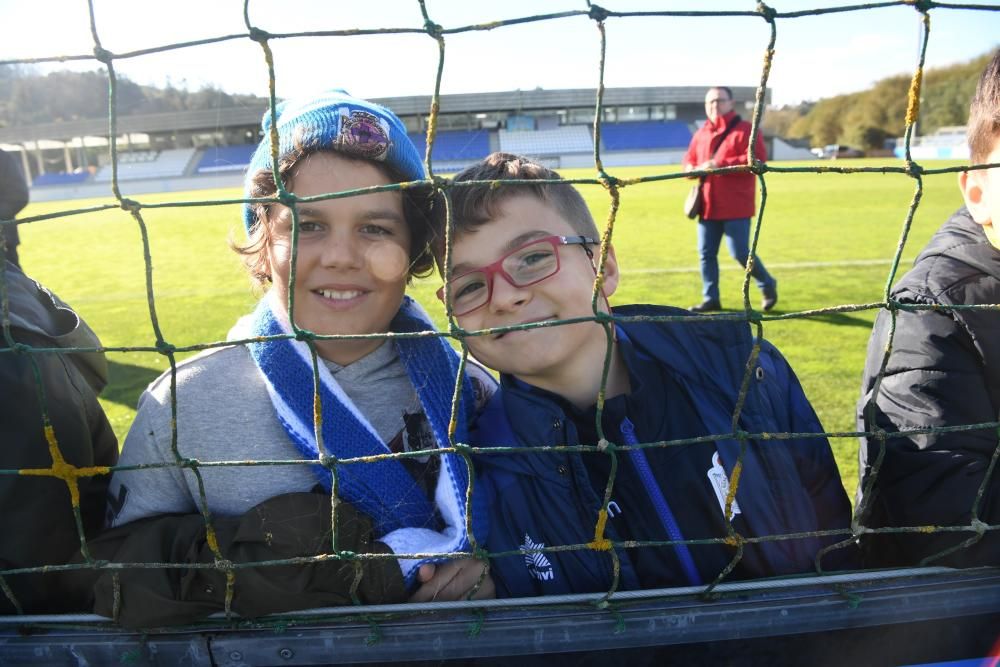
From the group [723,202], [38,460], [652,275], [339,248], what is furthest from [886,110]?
[38,460]

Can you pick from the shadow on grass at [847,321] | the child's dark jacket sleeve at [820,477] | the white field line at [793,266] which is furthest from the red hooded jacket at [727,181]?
the child's dark jacket sleeve at [820,477]

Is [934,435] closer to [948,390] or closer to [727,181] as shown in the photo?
[948,390]

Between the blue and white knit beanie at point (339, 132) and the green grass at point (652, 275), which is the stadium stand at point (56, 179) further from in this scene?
the blue and white knit beanie at point (339, 132)

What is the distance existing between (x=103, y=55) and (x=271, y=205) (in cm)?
37

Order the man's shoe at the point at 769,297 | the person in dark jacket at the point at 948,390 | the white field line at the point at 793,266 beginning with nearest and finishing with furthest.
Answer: the person in dark jacket at the point at 948,390 → the man's shoe at the point at 769,297 → the white field line at the point at 793,266

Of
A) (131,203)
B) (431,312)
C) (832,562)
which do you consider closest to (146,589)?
(131,203)

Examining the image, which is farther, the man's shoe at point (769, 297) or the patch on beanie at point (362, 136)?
the man's shoe at point (769, 297)

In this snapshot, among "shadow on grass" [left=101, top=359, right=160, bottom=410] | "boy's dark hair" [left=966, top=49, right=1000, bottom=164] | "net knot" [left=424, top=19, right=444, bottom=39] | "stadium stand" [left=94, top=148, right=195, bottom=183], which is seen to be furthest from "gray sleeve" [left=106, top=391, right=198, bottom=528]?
"stadium stand" [left=94, top=148, right=195, bottom=183]

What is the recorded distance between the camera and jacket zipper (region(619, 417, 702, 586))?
3.65 feet

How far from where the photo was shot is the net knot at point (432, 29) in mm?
884

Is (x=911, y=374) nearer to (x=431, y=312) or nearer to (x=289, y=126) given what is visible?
(x=289, y=126)

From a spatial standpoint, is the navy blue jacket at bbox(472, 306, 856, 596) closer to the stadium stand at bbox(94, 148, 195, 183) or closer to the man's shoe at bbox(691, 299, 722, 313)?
the man's shoe at bbox(691, 299, 722, 313)

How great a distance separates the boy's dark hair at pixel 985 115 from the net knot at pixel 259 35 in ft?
3.60

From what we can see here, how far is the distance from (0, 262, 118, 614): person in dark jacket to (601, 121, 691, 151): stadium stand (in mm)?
29601
